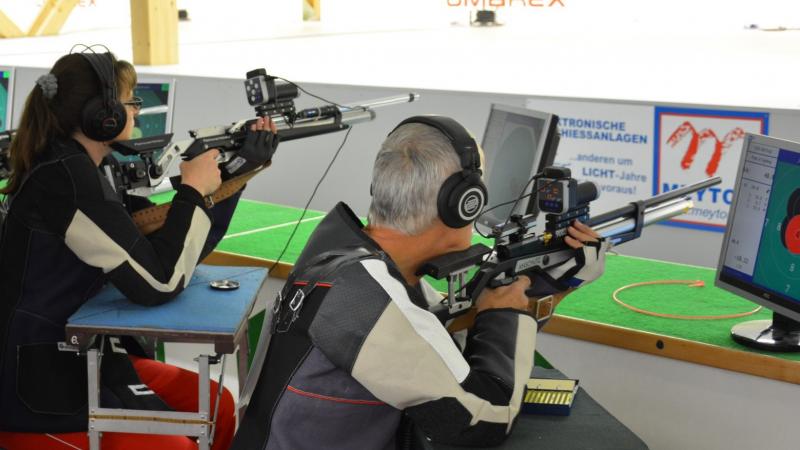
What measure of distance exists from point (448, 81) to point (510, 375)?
17.8 ft

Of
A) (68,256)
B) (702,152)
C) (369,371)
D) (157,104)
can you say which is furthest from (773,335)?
(157,104)

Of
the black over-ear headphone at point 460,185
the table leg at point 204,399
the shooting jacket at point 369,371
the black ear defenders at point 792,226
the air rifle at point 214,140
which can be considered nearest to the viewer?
the shooting jacket at point 369,371

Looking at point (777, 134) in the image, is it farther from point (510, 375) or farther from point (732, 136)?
point (510, 375)

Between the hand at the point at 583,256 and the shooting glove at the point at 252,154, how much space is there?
997mm

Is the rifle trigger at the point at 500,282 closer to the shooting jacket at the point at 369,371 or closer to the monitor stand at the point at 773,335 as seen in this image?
the shooting jacket at the point at 369,371

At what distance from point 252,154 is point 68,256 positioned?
0.68 m

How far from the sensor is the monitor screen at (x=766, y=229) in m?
2.05

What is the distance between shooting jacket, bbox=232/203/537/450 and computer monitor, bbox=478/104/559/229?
1000 mm

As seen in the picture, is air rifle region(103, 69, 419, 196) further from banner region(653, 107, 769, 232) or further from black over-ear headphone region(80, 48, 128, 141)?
banner region(653, 107, 769, 232)

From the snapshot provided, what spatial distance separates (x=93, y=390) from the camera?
6.92 feet

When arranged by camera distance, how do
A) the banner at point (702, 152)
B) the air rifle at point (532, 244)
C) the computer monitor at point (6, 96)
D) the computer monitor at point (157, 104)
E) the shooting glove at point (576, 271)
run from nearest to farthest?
the air rifle at point (532, 244), the shooting glove at point (576, 271), the banner at point (702, 152), the computer monitor at point (157, 104), the computer monitor at point (6, 96)

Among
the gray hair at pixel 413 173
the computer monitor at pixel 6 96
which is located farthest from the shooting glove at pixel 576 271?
the computer monitor at pixel 6 96

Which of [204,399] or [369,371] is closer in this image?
[369,371]

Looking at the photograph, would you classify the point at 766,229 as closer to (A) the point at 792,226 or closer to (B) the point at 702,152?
(A) the point at 792,226
